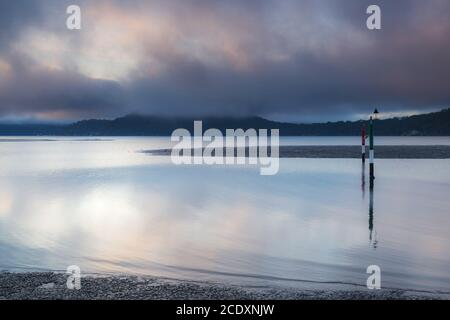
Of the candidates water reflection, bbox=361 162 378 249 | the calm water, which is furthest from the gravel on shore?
water reflection, bbox=361 162 378 249

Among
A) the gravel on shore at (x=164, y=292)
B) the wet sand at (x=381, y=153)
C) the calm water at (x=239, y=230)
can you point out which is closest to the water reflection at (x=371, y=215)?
the calm water at (x=239, y=230)

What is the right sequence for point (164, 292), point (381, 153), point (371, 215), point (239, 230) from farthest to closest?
1. point (381, 153)
2. point (371, 215)
3. point (239, 230)
4. point (164, 292)

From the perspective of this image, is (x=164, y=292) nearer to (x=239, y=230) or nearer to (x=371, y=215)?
(x=239, y=230)

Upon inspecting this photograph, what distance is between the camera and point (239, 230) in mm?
17109

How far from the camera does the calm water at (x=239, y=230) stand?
1169cm

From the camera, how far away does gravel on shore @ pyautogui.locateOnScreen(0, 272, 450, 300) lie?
920cm

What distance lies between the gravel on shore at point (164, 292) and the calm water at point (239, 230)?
2.30 feet

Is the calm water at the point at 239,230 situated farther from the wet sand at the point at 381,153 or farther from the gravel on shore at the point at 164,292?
the wet sand at the point at 381,153

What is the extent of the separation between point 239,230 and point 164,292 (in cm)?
784

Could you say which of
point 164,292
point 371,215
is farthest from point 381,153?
point 164,292

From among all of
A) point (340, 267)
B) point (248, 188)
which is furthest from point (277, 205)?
point (340, 267)

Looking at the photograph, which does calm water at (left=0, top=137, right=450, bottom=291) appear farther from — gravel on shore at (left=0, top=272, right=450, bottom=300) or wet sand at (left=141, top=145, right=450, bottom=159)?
wet sand at (left=141, top=145, right=450, bottom=159)

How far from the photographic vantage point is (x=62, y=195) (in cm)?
2842
